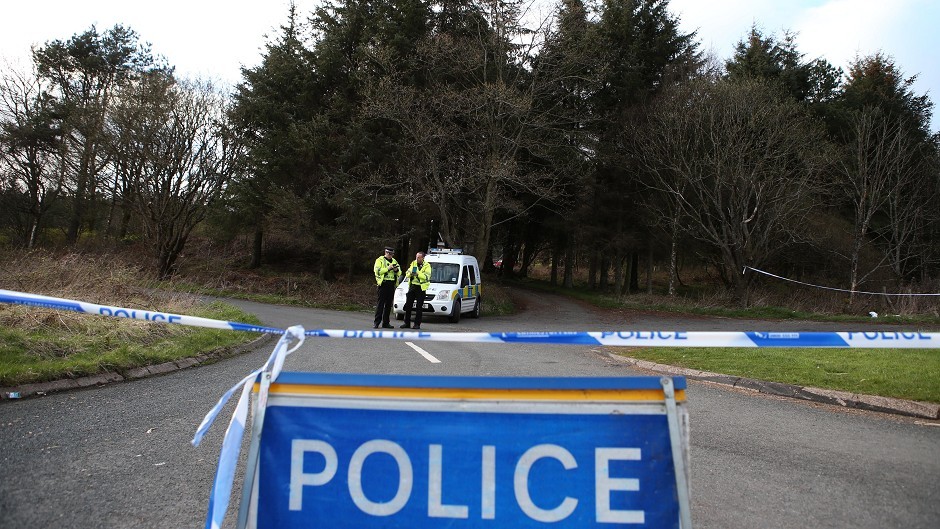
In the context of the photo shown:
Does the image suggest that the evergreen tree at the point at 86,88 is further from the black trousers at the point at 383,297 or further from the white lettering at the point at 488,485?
the white lettering at the point at 488,485

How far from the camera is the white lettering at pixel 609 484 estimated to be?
2219 mm

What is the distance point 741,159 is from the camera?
78.7 feet

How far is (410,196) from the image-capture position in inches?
929

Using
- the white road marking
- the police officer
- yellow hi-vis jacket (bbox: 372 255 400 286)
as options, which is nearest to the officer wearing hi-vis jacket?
the police officer

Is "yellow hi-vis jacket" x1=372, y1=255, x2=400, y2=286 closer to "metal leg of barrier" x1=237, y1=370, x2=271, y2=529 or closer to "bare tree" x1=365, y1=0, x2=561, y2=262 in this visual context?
"bare tree" x1=365, y1=0, x2=561, y2=262

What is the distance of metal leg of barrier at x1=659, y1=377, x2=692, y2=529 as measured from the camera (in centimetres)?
219

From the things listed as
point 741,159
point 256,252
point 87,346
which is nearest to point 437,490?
point 87,346

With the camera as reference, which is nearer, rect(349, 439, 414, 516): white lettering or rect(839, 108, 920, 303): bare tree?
rect(349, 439, 414, 516): white lettering

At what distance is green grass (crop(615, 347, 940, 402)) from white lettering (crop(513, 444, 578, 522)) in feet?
20.3

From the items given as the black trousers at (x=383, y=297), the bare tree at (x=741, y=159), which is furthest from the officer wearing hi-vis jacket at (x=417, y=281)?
the bare tree at (x=741, y=159)

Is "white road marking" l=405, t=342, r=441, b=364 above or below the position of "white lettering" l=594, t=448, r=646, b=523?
below

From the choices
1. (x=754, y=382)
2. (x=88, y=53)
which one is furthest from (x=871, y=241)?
(x=88, y=53)

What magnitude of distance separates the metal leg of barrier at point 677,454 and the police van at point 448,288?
53.1 feet

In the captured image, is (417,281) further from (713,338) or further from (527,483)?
(527,483)
